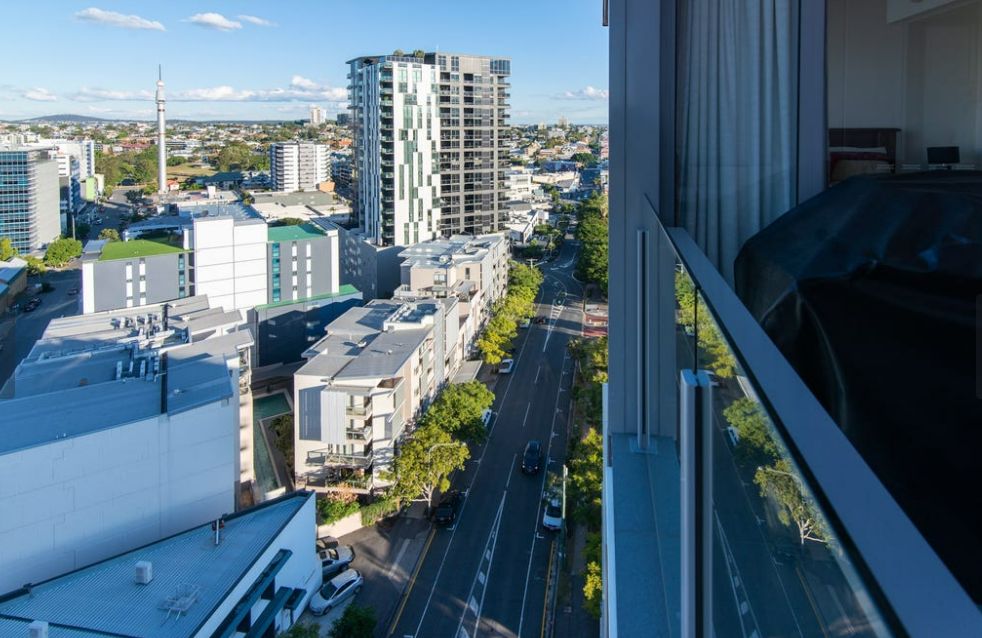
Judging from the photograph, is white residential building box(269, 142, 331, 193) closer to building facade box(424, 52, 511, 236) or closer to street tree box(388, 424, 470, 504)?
building facade box(424, 52, 511, 236)

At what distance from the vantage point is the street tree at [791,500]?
216mm

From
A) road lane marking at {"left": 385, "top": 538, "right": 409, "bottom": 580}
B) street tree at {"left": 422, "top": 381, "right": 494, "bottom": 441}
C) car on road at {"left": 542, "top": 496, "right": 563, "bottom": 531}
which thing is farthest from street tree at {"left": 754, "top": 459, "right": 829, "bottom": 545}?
street tree at {"left": 422, "top": 381, "right": 494, "bottom": 441}

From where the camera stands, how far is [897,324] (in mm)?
465

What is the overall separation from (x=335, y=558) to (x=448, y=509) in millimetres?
998

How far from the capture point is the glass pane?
0.67 ft

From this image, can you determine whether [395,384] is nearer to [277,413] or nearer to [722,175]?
[277,413]

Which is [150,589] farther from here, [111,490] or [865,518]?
[865,518]

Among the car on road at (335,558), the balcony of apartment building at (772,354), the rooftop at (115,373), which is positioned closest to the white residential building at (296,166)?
the rooftop at (115,373)

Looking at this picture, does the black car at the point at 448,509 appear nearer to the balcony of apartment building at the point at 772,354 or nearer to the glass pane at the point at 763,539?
the balcony of apartment building at the point at 772,354

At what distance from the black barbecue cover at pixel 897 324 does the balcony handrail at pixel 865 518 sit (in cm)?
10

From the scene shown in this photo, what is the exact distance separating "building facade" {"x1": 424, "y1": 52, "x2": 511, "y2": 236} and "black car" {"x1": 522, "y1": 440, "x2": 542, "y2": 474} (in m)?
7.19

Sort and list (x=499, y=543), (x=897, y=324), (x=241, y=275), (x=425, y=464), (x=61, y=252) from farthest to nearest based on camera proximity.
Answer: (x=61, y=252) < (x=241, y=275) < (x=425, y=464) < (x=499, y=543) < (x=897, y=324)

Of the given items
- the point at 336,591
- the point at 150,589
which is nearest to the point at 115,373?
the point at 150,589

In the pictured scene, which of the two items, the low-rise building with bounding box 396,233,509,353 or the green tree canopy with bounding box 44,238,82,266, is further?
the green tree canopy with bounding box 44,238,82,266
